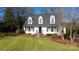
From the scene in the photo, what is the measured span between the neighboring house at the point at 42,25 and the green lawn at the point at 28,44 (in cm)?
11

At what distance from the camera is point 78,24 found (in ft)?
15.9

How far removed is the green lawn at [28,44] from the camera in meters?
4.84

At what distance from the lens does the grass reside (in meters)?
4.84

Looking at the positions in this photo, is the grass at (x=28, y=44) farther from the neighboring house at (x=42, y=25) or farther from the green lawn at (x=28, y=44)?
the neighboring house at (x=42, y=25)

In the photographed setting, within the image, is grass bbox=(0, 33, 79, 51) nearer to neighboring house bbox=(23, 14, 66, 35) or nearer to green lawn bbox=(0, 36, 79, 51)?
green lawn bbox=(0, 36, 79, 51)

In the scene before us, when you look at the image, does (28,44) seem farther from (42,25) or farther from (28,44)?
(42,25)

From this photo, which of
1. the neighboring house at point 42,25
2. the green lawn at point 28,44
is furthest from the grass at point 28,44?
the neighboring house at point 42,25

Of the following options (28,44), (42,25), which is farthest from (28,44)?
(42,25)

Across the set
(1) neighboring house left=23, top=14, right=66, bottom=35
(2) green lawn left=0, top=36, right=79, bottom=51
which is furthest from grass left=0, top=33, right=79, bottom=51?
(1) neighboring house left=23, top=14, right=66, bottom=35

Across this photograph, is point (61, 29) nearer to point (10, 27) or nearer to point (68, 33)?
point (68, 33)
